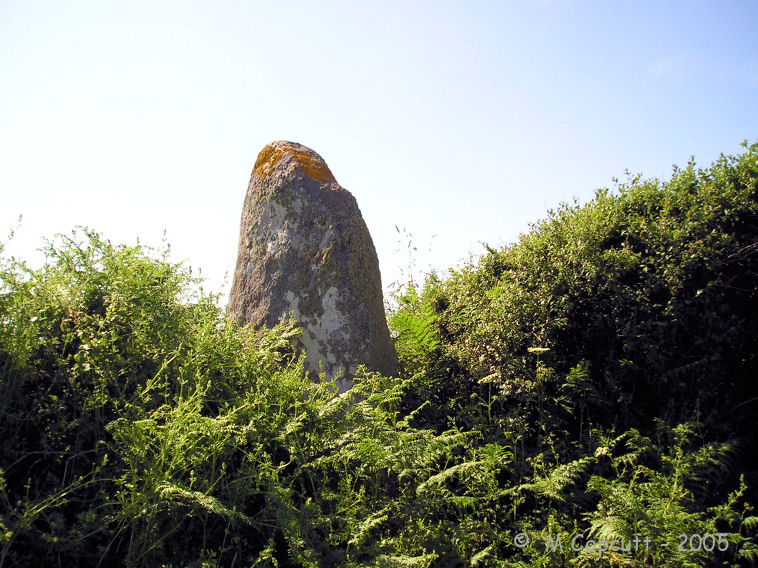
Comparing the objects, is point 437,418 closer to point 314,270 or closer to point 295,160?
point 314,270

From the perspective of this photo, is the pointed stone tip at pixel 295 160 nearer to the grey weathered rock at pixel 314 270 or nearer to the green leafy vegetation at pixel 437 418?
the grey weathered rock at pixel 314 270

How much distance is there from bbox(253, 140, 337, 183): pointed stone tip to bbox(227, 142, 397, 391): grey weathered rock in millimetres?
12

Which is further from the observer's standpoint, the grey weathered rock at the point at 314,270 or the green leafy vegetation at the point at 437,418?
the grey weathered rock at the point at 314,270

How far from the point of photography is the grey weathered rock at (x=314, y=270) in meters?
4.86

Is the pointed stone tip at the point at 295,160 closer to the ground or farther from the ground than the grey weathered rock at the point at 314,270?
farther from the ground

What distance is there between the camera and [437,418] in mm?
5000

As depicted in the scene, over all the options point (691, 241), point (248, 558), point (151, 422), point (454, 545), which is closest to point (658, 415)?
point (691, 241)

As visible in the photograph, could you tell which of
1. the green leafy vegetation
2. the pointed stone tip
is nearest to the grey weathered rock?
the pointed stone tip

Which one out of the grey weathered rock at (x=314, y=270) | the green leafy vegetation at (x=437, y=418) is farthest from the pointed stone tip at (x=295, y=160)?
the green leafy vegetation at (x=437, y=418)

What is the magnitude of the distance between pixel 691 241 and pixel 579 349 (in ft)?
3.80

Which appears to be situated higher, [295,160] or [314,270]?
→ [295,160]

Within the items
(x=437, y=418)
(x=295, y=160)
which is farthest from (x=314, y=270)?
(x=437, y=418)

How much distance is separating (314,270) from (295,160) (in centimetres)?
116

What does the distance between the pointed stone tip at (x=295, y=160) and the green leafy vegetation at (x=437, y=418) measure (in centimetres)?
151
